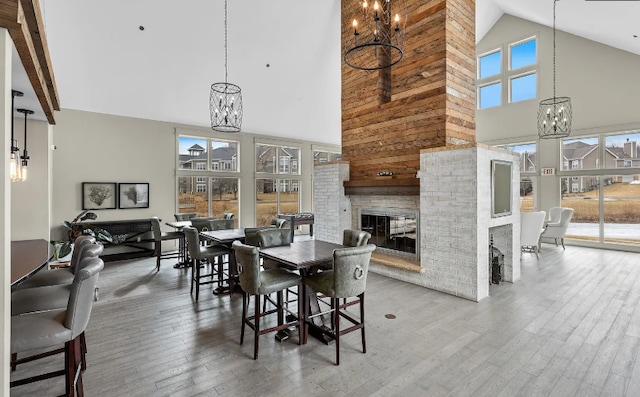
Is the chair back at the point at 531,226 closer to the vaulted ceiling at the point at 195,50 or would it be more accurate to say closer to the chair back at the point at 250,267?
the vaulted ceiling at the point at 195,50

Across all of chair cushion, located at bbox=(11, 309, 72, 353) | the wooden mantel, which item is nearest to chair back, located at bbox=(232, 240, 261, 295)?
chair cushion, located at bbox=(11, 309, 72, 353)

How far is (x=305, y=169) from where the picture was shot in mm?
10422

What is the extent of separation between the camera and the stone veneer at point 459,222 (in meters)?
4.16

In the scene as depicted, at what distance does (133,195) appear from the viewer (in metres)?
7.13

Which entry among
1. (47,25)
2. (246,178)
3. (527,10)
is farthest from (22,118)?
(527,10)

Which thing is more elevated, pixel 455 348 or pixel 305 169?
pixel 305 169

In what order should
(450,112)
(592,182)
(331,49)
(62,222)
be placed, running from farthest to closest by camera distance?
(592,182), (331,49), (62,222), (450,112)

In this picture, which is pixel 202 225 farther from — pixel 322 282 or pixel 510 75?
pixel 510 75

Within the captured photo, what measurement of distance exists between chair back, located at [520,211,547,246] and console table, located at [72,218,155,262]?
26.6 feet

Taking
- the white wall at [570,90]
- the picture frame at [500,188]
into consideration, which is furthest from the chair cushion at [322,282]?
the white wall at [570,90]

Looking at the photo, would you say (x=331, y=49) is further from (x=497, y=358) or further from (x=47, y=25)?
(x=497, y=358)

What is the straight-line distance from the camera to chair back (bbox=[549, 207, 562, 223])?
25.9ft

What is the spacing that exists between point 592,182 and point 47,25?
466 inches

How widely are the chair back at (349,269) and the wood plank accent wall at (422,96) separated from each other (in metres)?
2.56
